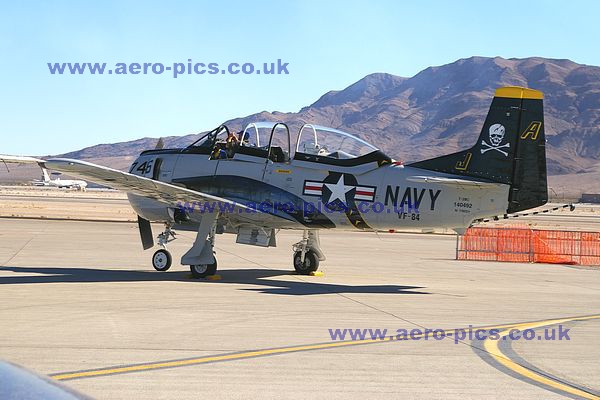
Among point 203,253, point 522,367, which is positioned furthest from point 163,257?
point 522,367

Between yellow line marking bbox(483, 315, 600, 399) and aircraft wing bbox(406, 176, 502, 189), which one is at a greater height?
aircraft wing bbox(406, 176, 502, 189)

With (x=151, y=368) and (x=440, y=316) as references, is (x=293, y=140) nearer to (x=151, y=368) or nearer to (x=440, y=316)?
(x=440, y=316)

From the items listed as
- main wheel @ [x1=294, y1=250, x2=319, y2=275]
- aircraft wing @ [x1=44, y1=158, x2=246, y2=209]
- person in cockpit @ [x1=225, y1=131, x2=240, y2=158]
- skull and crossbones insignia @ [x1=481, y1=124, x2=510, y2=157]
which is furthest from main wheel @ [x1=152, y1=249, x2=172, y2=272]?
skull and crossbones insignia @ [x1=481, y1=124, x2=510, y2=157]

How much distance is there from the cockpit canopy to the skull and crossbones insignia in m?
1.90

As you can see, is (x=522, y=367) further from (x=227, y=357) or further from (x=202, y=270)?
(x=202, y=270)

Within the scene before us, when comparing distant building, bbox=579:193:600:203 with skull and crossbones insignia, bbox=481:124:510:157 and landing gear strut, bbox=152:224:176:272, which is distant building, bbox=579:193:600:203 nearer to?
skull and crossbones insignia, bbox=481:124:510:157

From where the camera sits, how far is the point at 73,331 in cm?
898

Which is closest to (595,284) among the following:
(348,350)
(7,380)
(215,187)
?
(215,187)

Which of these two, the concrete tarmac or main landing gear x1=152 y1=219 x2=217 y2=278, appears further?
main landing gear x1=152 y1=219 x2=217 y2=278

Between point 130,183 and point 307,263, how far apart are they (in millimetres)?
4755

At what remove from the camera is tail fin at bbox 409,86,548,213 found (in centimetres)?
1377

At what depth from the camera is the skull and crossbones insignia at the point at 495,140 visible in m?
14.0

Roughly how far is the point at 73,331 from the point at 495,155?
8415 millimetres

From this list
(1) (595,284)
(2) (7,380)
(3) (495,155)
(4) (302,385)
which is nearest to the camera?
(2) (7,380)
